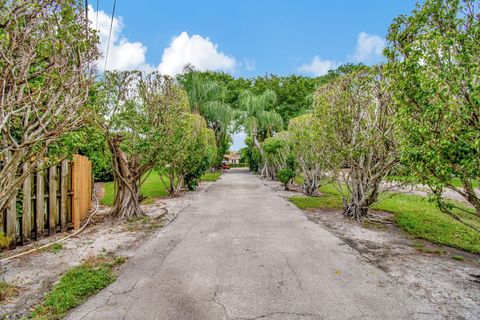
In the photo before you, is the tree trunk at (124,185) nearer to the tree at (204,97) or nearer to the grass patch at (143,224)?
the grass patch at (143,224)

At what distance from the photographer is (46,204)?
17.7 ft

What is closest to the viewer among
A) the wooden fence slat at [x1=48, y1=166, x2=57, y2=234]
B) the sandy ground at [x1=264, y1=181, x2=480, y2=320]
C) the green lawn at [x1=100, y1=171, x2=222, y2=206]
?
the sandy ground at [x1=264, y1=181, x2=480, y2=320]

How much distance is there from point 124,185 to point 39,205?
7.79 ft

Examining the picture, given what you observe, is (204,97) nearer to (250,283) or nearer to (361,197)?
(361,197)

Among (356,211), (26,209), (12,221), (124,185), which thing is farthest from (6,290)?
(356,211)

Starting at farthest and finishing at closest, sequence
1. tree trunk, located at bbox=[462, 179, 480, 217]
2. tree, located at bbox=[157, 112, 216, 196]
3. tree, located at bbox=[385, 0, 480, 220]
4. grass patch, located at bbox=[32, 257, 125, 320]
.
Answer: tree, located at bbox=[157, 112, 216, 196] → tree trunk, located at bbox=[462, 179, 480, 217] → tree, located at bbox=[385, 0, 480, 220] → grass patch, located at bbox=[32, 257, 125, 320]

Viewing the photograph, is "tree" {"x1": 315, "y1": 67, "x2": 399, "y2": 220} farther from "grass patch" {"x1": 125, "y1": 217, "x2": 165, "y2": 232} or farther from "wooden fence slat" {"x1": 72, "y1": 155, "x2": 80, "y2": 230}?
"wooden fence slat" {"x1": 72, "y1": 155, "x2": 80, "y2": 230}

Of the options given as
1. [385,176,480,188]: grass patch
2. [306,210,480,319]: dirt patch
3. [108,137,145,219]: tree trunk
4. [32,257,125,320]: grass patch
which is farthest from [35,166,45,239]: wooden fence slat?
[385,176,480,188]: grass patch

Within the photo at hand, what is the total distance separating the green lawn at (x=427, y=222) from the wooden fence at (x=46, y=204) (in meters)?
6.84

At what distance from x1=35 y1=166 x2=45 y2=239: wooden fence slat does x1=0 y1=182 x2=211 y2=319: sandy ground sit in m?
0.24

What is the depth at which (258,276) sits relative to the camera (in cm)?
365

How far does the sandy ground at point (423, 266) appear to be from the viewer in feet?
10.1

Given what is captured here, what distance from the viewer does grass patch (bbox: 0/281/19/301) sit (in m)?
3.03

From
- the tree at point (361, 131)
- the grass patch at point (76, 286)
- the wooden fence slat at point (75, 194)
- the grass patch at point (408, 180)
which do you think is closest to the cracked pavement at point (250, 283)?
the grass patch at point (76, 286)
